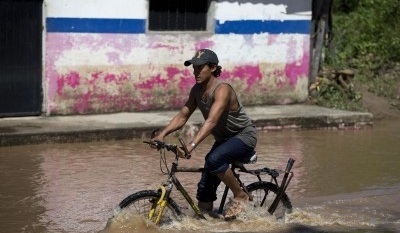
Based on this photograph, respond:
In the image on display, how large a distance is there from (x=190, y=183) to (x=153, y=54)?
4606mm

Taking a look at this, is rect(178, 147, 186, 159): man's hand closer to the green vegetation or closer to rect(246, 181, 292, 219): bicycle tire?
rect(246, 181, 292, 219): bicycle tire

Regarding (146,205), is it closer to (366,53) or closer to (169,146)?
(169,146)

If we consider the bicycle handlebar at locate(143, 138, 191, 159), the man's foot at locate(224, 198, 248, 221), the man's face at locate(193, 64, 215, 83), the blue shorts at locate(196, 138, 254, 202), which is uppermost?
the man's face at locate(193, 64, 215, 83)

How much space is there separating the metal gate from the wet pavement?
242 millimetres

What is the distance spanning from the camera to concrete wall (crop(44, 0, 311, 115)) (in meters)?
13.9

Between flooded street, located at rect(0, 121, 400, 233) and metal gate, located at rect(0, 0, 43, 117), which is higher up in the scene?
metal gate, located at rect(0, 0, 43, 117)

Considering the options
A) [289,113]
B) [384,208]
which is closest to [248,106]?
[289,113]

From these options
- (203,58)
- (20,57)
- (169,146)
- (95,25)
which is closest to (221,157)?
(169,146)

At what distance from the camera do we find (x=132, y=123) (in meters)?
13.5

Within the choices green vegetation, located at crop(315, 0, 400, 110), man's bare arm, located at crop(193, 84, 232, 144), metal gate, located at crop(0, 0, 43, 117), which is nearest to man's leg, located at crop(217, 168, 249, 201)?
man's bare arm, located at crop(193, 84, 232, 144)

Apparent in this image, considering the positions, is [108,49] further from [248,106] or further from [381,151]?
[381,151]

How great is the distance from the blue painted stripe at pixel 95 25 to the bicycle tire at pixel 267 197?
20.9 feet

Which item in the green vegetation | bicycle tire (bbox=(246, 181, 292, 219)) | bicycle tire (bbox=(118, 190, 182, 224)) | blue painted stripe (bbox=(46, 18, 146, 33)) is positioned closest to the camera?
bicycle tire (bbox=(118, 190, 182, 224))

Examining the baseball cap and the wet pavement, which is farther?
the wet pavement
